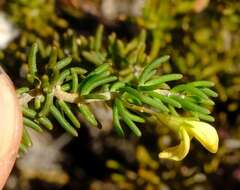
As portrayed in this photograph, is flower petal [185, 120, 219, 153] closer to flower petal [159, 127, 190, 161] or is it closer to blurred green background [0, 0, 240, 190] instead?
flower petal [159, 127, 190, 161]

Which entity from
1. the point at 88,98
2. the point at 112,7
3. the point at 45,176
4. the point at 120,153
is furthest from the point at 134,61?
the point at 45,176

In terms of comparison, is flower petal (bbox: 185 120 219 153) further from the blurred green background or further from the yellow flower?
the blurred green background

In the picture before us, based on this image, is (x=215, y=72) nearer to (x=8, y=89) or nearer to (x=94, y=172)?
(x=94, y=172)

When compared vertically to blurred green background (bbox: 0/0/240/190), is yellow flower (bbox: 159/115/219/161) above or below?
above

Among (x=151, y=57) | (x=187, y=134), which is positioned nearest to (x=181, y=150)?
(x=187, y=134)

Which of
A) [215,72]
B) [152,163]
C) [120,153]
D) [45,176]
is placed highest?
Answer: [215,72]

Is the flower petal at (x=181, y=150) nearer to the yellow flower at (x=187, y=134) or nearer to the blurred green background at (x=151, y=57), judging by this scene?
the yellow flower at (x=187, y=134)

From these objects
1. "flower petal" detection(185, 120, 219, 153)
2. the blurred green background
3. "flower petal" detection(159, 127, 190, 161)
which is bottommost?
the blurred green background

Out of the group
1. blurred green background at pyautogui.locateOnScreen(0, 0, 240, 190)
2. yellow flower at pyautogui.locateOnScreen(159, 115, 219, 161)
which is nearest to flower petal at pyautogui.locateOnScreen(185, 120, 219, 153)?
yellow flower at pyautogui.locateOnScreen(159, 115, 219, 161)

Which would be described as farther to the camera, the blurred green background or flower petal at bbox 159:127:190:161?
the blurred green background
